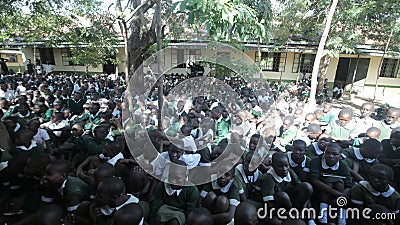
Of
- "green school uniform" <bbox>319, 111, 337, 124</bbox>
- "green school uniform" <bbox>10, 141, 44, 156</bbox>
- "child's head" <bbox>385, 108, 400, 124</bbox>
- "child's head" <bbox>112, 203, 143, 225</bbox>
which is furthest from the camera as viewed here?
"green school uniform" <bbox>319, 111, 337, 124</bbox>

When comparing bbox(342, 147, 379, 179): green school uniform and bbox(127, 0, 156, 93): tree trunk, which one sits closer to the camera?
bbox(342, 147, 379, 179): green school uniform

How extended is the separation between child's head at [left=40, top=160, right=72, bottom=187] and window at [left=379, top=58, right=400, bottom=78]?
1805cm

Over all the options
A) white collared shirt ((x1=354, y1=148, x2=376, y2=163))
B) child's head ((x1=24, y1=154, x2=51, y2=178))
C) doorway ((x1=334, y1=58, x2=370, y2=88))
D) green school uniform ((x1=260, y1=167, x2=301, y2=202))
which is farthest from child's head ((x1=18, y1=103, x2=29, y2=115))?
doorway ((x1=334, y1=58, x2=370, y2=88))

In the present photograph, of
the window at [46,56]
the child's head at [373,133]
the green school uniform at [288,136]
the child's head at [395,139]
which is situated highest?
the child's head at [395,139]

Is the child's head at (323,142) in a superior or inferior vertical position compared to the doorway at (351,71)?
superior

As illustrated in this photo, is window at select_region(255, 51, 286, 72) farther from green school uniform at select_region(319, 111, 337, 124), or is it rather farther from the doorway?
green school uniform at select_region(319, 111, 337, 124)

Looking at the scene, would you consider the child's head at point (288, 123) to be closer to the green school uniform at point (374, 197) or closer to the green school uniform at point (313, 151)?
the green school uniform at point (313, 151)

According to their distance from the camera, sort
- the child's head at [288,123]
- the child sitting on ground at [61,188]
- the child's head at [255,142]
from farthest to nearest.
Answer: the child's head at [288,123]
the child's head at [255,142]
the child sitting on ground at [61,188]

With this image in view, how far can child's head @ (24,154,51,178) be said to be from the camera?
93.2 inches

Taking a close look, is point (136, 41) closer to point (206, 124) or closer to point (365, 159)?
point (206, 124)

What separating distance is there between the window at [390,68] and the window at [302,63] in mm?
4165

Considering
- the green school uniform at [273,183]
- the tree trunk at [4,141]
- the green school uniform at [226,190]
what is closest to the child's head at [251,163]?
the green school uniform at [273,183]

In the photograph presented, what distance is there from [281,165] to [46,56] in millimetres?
18793

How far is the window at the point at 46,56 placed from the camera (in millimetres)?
17188
